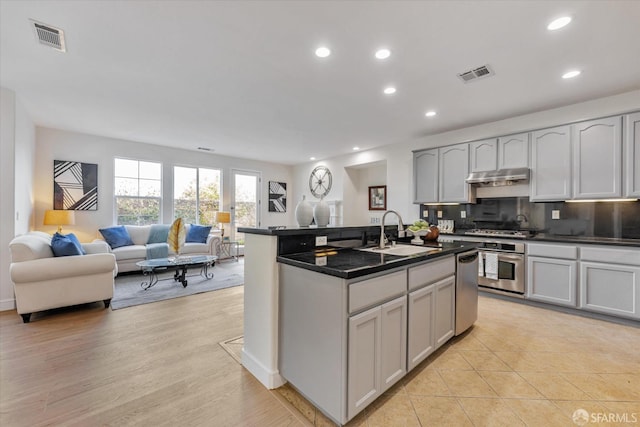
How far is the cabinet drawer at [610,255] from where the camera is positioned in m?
2.80

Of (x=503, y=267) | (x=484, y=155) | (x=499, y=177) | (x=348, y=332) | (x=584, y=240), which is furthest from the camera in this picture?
(x=484, y=155)

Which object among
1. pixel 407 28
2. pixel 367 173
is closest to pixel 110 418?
pixel 407 28

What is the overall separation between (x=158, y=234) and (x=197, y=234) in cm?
74

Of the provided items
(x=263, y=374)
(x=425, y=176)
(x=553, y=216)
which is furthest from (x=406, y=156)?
(x=263, y=374)

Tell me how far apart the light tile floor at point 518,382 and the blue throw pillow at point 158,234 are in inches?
158

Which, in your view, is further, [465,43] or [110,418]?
[465,43]

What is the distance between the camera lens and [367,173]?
6922mm

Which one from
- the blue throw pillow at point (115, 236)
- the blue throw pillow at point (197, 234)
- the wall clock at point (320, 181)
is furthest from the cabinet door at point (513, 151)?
the blue throw pillow at point (115, 236)

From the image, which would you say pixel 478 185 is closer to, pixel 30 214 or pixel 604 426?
pixel 604 426

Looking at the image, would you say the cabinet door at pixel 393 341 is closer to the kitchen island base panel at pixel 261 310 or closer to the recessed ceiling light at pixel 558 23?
the kitchen island base panel at pixel 261 310

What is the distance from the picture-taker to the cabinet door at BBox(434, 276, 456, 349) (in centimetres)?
219

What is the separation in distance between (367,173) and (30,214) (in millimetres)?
6597

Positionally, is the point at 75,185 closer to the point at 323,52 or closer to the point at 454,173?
the point at 323,52

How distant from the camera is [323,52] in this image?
7.82ft
